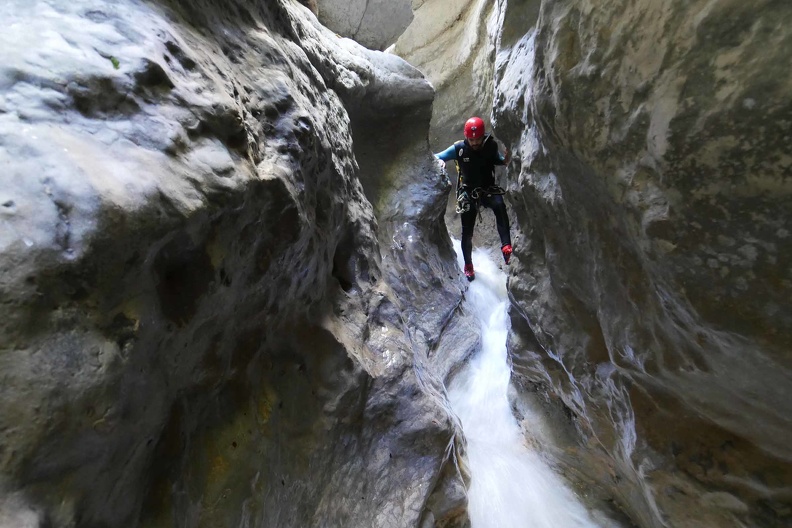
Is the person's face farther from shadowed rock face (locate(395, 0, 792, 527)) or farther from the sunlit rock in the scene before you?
the sunlit rock

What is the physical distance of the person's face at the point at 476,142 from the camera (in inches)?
188

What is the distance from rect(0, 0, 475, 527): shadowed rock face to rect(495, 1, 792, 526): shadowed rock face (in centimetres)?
105

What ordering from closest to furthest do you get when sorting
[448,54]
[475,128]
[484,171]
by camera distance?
[475,128]
[484,171]
[448,54]

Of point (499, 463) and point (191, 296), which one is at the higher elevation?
point (191, 296)

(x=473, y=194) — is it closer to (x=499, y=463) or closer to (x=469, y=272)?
(x=469, y=272)

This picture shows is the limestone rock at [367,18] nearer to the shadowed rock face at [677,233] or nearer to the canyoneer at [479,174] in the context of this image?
the canyoneer at [479,174]

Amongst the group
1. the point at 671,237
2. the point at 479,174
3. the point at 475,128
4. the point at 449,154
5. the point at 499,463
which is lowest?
the point at 499,463

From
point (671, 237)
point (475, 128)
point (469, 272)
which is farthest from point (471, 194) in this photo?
point (671, 237)

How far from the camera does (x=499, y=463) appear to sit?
3523 mm

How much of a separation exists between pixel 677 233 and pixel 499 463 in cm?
279

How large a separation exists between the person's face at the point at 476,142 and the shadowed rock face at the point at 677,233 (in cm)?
247

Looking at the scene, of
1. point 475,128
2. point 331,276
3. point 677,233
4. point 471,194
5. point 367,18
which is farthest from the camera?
point 367,18

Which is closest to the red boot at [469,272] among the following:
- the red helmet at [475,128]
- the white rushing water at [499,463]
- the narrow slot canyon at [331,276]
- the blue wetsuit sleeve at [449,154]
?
the white rushing water at [499,463]

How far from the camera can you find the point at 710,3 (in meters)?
1.08
